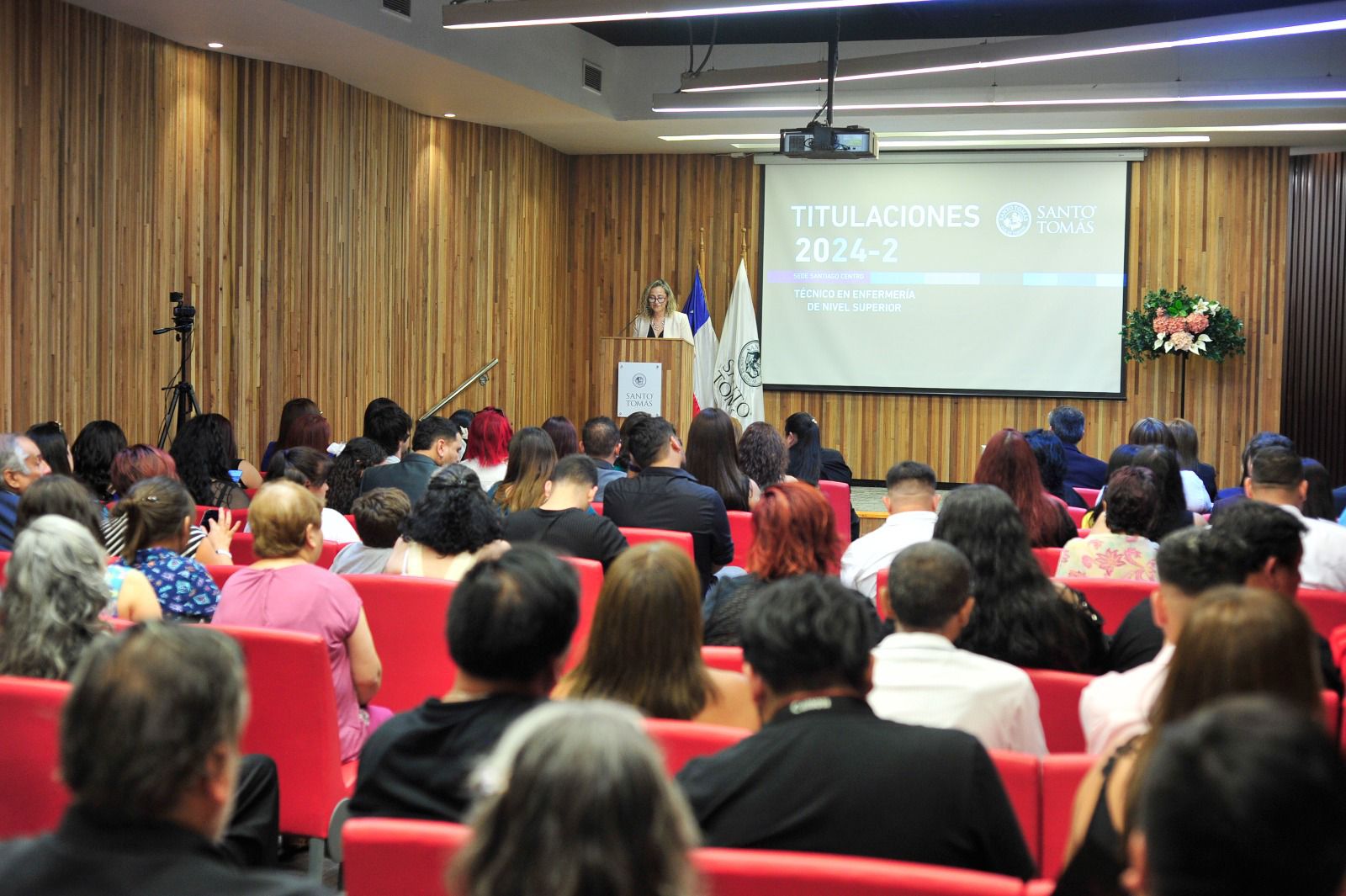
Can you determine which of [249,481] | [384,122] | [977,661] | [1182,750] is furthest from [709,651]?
[384,122]

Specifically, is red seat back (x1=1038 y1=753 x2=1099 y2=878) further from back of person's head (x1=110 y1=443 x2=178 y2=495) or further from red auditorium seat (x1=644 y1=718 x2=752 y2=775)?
back of person's head (x1=110 y1=443 x2=178 y2=495)

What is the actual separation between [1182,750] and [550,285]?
499 inches

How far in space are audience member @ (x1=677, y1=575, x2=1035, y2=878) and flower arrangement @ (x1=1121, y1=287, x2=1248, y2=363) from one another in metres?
10.5

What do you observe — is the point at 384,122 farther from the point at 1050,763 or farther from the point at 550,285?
the point at 1050,763

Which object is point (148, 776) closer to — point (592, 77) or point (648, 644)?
point (648, 644)

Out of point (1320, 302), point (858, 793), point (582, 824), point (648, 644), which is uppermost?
point (1320, 302)

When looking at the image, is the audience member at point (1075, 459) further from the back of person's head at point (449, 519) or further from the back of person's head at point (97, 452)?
the back of person's head at point (97, 452)

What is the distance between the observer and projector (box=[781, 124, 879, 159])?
8.92m

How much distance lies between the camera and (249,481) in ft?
21.8

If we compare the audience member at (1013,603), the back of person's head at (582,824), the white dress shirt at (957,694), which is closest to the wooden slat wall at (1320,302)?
the audience member at (1013,603)

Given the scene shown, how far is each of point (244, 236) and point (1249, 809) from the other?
9202mm

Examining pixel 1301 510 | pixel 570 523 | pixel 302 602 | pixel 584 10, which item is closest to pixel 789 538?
pixel 570 523

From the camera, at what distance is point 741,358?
43.2ft

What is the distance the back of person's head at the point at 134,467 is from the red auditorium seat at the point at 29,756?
2.57 metres
